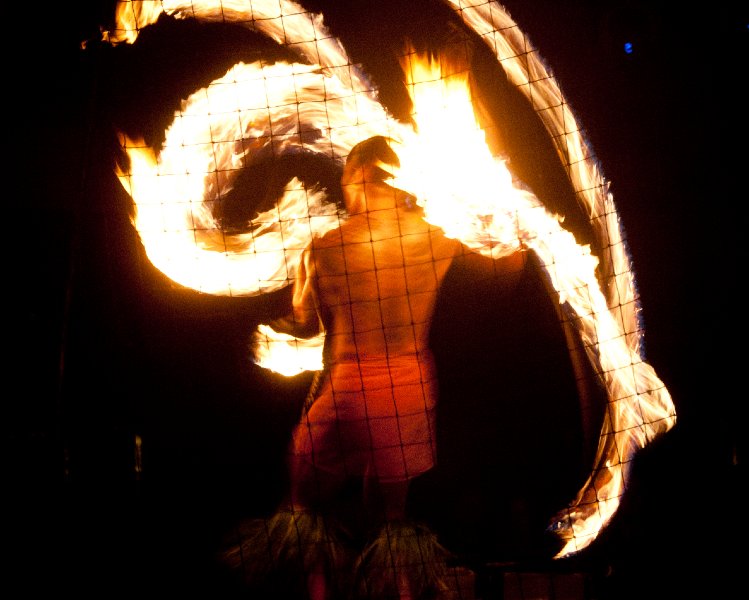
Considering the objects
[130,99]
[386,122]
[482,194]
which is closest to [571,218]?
[482,194]

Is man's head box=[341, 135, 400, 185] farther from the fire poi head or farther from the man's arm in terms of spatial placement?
the man's arm

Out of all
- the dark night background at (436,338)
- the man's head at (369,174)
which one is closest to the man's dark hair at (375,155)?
the man's head at (369,174)

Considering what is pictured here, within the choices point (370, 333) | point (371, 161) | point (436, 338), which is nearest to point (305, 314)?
point (370, 333)

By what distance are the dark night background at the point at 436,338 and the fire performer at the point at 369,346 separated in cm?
9

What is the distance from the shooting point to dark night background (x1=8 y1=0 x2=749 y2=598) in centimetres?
287

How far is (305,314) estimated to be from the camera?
292 cm

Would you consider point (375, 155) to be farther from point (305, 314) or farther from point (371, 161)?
point (305, 314)

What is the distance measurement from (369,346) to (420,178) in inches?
28.2

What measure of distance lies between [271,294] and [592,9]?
1.76m

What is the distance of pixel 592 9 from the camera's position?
2.92 m

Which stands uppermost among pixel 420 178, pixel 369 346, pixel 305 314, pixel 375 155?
pixel 375 155

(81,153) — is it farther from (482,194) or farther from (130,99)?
(482,194)

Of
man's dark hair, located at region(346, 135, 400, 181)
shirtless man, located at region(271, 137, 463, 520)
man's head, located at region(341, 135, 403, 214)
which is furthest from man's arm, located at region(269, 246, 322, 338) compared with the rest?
man's dark hair, located at region(346, 135, 400, 181)

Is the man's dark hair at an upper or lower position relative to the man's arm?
upper
